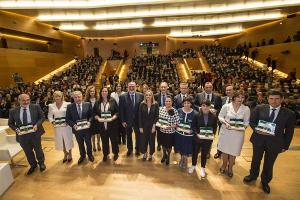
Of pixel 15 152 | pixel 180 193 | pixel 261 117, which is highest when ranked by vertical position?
pixel 261 117

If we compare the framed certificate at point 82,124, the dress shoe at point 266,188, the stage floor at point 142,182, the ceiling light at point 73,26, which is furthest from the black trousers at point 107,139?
the ceiling light at point 73,26

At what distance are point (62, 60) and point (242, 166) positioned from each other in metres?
19.1

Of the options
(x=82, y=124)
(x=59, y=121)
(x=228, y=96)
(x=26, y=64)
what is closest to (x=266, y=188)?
(x=228, y=96)

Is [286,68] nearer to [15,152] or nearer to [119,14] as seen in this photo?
[119,14]

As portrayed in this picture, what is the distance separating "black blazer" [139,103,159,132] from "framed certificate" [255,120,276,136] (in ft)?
5.62

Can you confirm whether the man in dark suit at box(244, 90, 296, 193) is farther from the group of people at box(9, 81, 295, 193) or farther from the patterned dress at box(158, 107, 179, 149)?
the patterned dress at box(158, 107, 179, 149)

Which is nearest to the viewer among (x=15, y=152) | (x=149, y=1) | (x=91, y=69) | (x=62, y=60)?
(x=15, y=152)

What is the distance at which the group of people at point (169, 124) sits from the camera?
3.28m

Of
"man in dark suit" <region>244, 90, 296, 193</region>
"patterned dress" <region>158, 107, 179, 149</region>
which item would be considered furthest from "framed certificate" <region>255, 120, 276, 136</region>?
"patterned dress" <region>158, 107, 179, 149</region>

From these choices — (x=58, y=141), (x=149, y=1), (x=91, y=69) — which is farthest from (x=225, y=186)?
(x=91, y=69)

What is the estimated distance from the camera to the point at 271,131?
317 centimetres

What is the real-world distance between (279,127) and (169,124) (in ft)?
5.55

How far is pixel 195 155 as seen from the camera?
150 inches

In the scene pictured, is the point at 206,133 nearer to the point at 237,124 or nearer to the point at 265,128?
the point at 237,124
